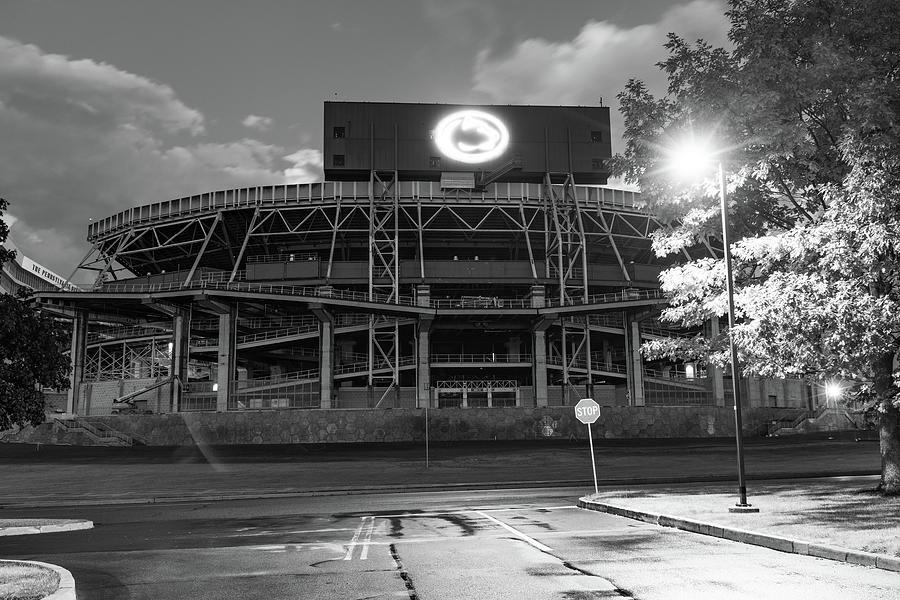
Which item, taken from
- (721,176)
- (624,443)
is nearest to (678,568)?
(721,176)

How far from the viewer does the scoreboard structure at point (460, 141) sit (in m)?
71.2

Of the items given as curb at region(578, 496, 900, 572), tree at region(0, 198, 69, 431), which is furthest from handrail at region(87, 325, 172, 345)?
curb at region(578, 496, 900, 572)

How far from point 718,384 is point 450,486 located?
45073 millimetres

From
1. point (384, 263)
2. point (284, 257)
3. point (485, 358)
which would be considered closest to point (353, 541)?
point (384, 263)

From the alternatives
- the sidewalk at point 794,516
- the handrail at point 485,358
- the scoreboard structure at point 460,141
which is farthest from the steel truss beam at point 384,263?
the sidewalk at point 794,516

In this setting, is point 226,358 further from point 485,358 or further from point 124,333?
point 124,333

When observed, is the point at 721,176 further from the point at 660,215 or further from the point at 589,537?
the point at 589,537

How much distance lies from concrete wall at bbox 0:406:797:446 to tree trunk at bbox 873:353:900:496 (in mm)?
38228

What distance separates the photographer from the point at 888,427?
16297 mm

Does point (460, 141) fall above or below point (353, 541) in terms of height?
above

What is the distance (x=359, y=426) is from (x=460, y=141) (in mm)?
31860

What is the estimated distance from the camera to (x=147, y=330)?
255 feet

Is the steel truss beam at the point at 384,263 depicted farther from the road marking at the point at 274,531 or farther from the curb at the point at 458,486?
the road marking at the point at 274,531

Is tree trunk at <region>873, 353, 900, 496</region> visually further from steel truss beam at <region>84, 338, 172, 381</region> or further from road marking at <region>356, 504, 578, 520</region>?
steel truss beam at <region>84, 338, 172, 381</region>
